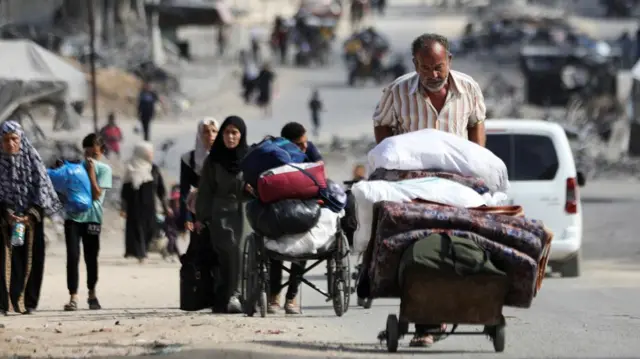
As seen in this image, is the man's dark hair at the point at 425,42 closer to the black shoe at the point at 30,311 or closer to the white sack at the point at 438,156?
the white sack at the point at 438,156

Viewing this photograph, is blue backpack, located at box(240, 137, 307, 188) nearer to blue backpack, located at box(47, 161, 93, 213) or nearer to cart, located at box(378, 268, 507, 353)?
blue backpack, located at box(47, 161, 93, 213)

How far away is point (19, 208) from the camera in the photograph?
48.1 ft

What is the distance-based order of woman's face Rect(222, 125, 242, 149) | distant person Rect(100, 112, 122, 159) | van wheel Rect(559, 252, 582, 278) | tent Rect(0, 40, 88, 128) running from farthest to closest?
distant person Rect(100, 112, 122, 159)
tent Rect(0, 40, 88, 128)
van wheel Rect(559, 252, 582, 278)
woman's face Rect(222, 125, 242, 149)

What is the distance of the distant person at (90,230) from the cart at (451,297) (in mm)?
5532

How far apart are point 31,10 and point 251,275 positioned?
5516 centimetres

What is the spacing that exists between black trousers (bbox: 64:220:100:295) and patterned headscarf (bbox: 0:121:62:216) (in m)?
0.52

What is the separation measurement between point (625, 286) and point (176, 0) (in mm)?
52167

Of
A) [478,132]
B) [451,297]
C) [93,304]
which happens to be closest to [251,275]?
[93,304]

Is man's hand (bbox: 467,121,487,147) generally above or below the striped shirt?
below

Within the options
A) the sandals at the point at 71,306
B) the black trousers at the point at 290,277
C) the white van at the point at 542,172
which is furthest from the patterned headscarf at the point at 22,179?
the white van at the point at 542,172

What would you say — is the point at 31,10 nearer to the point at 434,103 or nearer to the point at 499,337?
the point at 434,103

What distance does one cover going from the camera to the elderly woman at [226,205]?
13898mm

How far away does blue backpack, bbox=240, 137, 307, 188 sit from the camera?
13109mm

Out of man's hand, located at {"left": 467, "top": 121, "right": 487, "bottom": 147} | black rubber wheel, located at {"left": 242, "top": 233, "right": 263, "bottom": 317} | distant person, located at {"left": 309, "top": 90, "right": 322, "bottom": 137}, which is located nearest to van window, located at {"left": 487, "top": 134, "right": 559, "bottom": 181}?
black rubber wheel, located at {"left": 242, "top": 233, "right": 263, "bottom": 317}
